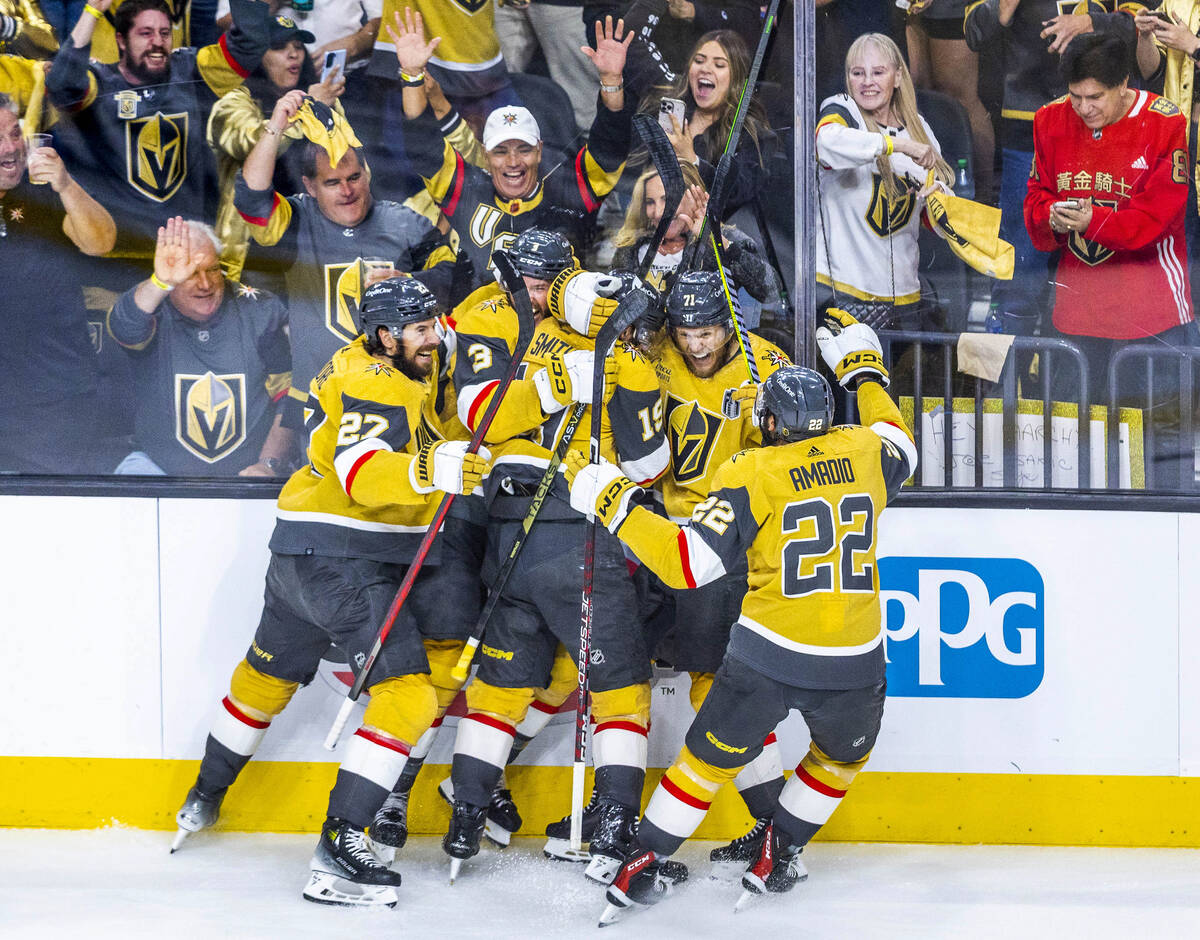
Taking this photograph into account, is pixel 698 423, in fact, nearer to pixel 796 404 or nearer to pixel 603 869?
pixel 796 404

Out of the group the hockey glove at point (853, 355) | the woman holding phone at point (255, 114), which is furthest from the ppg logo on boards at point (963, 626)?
the woman holding phone at point (255, 114)

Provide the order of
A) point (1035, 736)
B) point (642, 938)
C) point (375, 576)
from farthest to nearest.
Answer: point (1035, 736), point (375, 576), point (642, 938)

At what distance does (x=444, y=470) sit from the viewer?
2783mm

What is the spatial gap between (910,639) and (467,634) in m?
1.20

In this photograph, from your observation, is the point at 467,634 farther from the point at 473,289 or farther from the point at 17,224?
the point at 17,224

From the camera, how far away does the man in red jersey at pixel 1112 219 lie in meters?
3.44

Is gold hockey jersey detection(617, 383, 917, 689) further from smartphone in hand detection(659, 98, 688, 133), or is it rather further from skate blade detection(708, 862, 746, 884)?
smartphone in hand detection(659, 98, 688, 133)

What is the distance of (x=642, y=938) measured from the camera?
2.75 meters

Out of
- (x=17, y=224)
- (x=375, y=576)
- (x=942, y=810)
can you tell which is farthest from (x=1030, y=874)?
(x=17, y=224)

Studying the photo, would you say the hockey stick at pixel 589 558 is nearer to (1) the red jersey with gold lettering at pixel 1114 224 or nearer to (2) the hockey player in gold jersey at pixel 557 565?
(2) the hockey player in gold jersey at pixel 557 565

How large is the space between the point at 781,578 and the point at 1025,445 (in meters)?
1.19

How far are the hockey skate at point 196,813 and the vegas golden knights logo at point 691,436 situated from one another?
1.51m

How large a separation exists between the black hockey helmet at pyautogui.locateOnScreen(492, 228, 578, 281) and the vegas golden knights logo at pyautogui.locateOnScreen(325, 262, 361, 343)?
66 cm

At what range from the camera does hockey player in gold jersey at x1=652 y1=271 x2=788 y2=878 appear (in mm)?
3080
